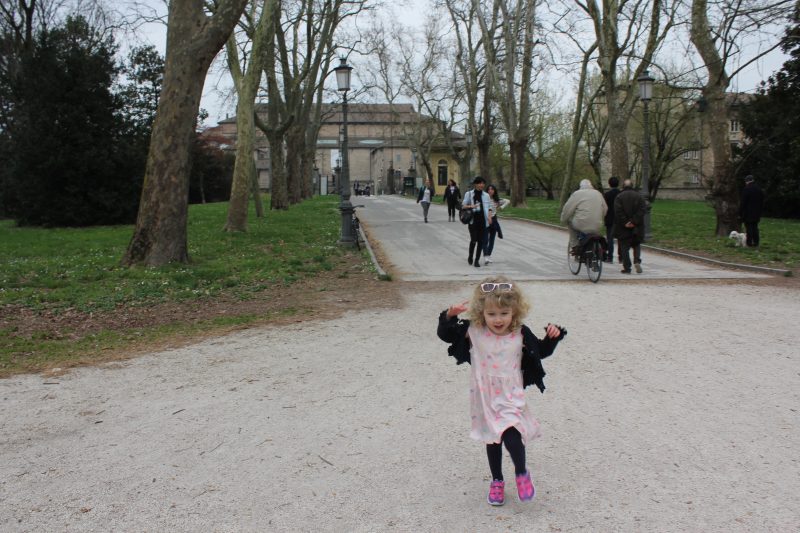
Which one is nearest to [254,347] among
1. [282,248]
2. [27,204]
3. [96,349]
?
[96,349]

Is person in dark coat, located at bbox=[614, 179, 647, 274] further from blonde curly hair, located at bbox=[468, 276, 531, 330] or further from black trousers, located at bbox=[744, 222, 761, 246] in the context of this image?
blonde curly hair, located at bbox=[468, 276, 531, 330]

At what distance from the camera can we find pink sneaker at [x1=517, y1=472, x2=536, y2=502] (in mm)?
3381

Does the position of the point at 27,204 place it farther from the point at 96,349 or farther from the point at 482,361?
the point at 482,361

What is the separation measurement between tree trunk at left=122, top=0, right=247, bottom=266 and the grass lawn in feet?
2.50

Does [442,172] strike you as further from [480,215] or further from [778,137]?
[480,215]

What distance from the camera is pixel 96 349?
7133mm

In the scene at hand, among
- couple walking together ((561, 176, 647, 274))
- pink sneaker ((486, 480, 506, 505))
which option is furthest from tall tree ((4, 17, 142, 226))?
pink sneaker ((486, 480, 506, 505))

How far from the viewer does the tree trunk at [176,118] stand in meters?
11.7

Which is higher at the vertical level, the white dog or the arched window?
the arched window

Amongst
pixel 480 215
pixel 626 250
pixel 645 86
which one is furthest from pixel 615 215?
pixel 645 86

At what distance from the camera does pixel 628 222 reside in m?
12.4

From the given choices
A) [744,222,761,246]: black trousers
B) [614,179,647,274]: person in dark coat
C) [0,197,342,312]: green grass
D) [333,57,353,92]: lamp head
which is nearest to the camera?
[0,197,342,312]: green grass

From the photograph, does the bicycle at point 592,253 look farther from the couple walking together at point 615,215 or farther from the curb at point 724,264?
the curb at point 724,264

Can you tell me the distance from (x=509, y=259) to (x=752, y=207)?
608 centimetres
